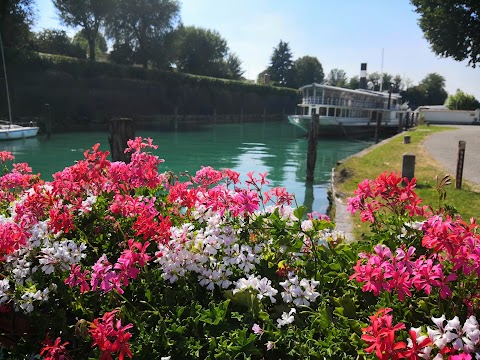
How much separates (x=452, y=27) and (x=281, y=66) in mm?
55216

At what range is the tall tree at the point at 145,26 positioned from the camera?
39.9 metres

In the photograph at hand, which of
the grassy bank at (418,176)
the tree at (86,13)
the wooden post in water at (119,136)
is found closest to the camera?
the wooden post in water at (119,136)

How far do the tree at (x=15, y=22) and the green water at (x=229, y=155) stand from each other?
8.72 m

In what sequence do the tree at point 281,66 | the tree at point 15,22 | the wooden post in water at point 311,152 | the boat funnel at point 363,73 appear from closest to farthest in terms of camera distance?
the wooden post in water at point 311,152 → the tree at point 15,22 → the boat funnel at point 363,73 → the tree at point 281,66

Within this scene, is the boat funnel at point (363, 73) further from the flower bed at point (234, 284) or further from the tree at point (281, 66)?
the flower bed at point (234, 284)

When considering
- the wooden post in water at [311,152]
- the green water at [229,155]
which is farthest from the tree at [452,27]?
the wooden post in water at [311,152]

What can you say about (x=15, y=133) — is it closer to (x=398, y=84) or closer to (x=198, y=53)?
(x=198, y=53)

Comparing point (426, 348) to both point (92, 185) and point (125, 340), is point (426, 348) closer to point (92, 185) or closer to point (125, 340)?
point (125, 340)

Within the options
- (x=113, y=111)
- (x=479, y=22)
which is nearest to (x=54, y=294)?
(x=479, y=22)

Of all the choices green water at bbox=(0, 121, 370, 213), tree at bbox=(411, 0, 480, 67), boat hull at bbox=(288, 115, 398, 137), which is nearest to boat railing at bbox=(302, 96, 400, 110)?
boat hull at bbox=(288, 115, 398, 137)

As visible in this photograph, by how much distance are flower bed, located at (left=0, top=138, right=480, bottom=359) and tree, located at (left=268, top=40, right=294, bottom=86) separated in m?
72.0

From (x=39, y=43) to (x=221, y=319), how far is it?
44.1 metres

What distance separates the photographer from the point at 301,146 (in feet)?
88.9

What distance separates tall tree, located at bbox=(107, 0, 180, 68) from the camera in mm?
39938
